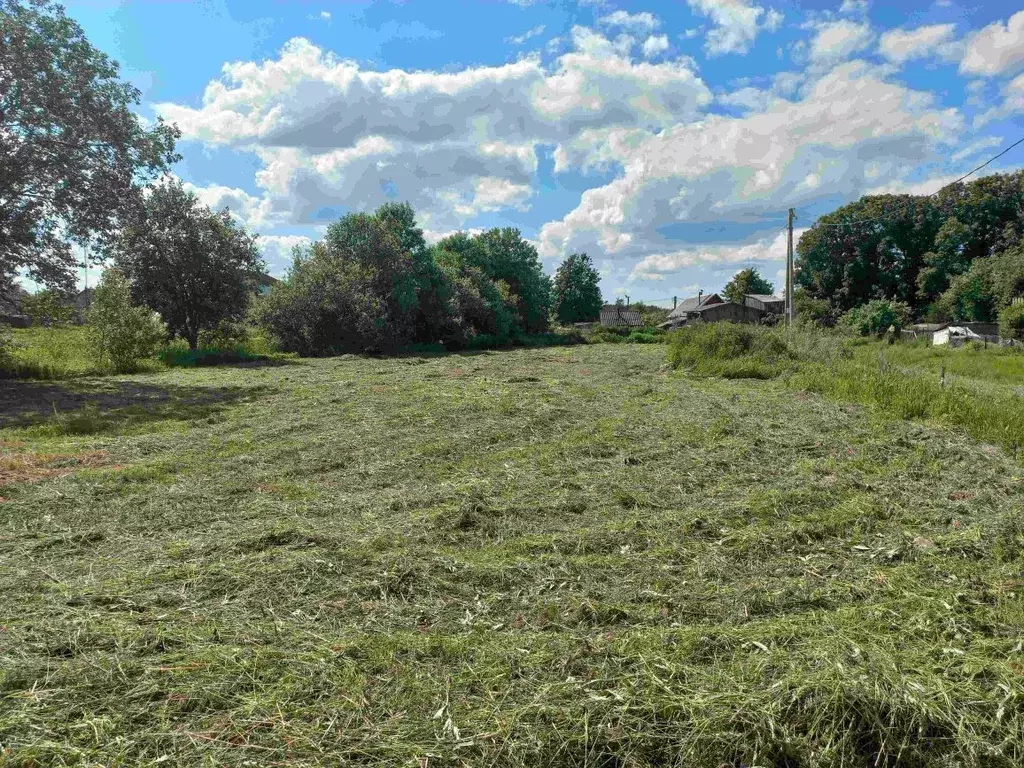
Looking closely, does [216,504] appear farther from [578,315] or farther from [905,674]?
[578,315]

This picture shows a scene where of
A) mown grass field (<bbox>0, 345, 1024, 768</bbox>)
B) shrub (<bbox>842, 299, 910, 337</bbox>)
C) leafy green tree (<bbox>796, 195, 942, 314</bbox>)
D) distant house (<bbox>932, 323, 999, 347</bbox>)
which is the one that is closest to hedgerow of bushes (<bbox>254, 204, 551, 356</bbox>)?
mown grass field (<bbox>0, 345, 1024, 768</bbox>)

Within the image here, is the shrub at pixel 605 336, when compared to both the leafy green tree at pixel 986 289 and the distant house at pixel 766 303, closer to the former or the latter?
the leafy green tree at pixel 986 289

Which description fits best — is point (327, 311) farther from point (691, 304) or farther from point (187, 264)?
point (691, 304)

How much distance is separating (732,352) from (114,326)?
716 inches

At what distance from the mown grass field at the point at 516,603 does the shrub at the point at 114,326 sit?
12.6 m

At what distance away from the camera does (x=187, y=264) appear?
930 inches

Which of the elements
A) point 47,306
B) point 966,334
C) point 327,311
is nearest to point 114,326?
point 47,306

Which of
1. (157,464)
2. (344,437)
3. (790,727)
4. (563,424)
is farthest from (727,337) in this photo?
(790,727)

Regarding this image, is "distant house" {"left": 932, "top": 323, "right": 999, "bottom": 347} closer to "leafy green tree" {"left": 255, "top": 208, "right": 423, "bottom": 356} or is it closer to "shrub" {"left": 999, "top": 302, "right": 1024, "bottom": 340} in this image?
"shrub" {"left": 999, "top": 302, "right": 1024, "bottom": 340}

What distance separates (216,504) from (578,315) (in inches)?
2344

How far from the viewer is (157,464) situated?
258 inches

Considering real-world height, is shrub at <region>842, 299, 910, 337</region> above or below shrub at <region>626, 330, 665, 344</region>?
above

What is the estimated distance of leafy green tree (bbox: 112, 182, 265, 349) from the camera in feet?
76.5

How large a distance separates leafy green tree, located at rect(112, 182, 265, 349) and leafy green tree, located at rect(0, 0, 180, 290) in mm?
8187
